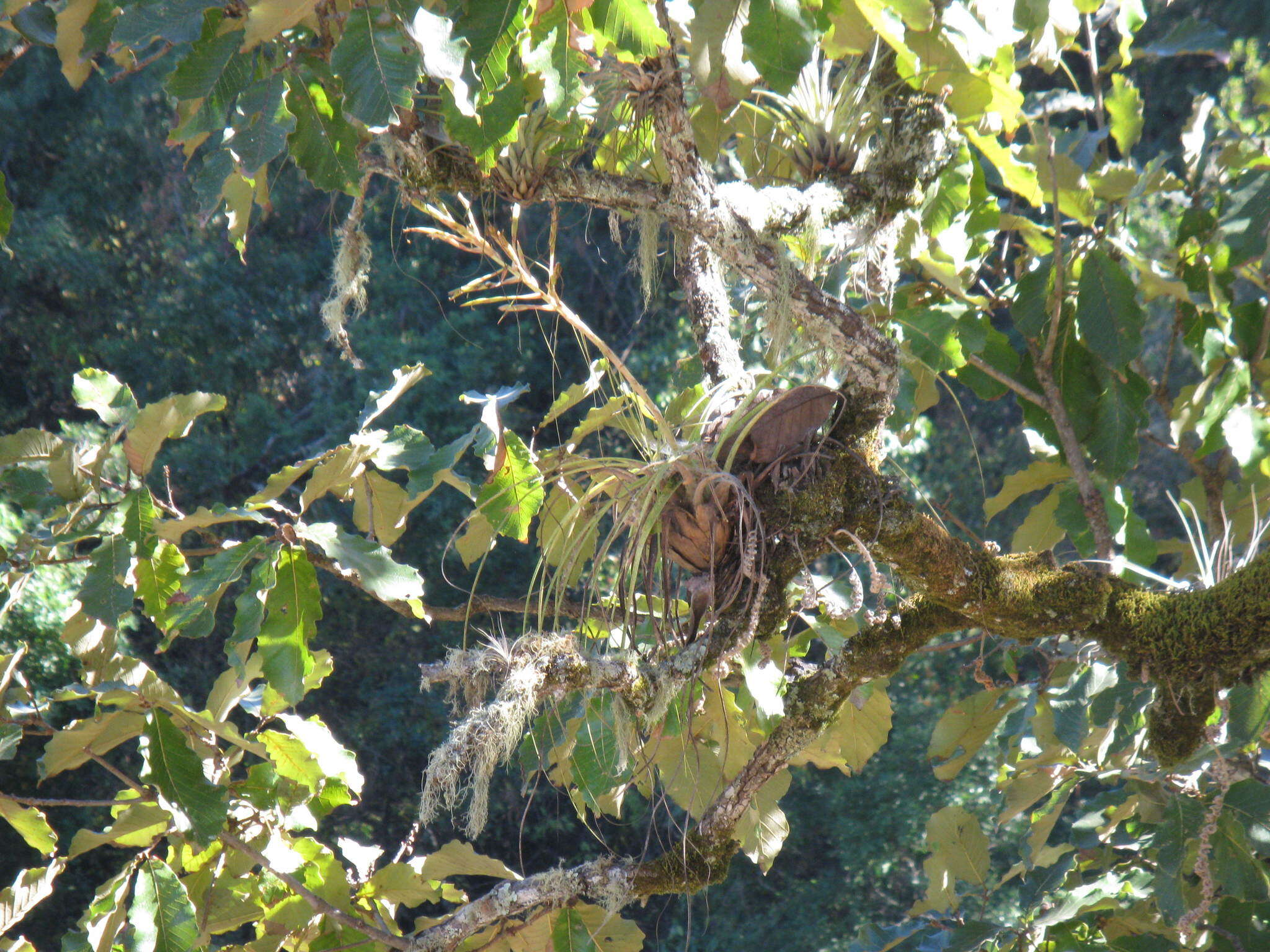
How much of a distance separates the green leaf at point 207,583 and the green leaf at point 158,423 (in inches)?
6.2

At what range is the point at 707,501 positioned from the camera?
992 mm

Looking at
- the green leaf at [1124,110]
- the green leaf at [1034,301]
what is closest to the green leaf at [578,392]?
the green leaf at [1034,301]

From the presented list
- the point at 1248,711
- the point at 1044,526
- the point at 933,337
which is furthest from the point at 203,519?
the point at 1044,526

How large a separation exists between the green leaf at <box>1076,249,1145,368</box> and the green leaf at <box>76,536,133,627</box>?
1258 mm

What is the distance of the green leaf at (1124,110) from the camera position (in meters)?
1.44

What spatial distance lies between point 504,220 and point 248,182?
2.99m

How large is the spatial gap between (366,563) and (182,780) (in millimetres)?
410

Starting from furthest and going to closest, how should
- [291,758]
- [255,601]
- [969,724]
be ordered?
[969,724] → [291,758] → [255,601]

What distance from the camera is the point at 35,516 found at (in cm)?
333

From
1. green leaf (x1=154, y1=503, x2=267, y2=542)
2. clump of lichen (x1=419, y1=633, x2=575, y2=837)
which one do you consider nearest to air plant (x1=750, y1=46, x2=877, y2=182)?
clump of lichen (x1=419, y1=633, x2=575, y2=837)

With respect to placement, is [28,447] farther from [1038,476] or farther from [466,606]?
[1038,476]

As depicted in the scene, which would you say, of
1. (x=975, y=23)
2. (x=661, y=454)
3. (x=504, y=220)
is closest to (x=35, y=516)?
(x=504, y=220)

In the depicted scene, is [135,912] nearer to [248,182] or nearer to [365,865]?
[365,865]

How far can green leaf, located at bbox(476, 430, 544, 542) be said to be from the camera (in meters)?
1.07
